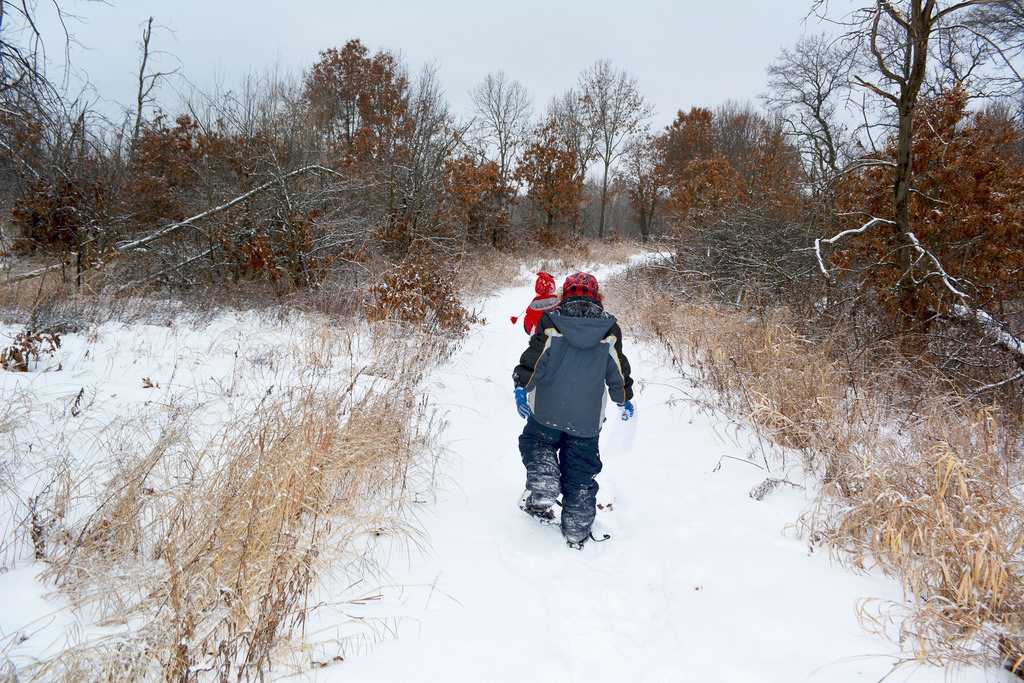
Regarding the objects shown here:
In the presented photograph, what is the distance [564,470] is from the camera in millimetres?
2975

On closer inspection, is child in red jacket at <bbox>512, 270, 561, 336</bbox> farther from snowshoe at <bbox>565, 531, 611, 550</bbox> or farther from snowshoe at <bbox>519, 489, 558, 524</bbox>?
snowshoe at <bbox>565, 531, 611, 550</bbox>

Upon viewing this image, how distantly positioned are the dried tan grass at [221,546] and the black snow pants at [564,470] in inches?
31.8

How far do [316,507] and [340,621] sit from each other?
0.60 metres

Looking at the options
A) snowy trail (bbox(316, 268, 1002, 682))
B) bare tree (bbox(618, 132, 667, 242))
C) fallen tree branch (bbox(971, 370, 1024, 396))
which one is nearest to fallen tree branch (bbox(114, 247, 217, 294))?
snowy trail (bbox(316, 268, 1002, 682))

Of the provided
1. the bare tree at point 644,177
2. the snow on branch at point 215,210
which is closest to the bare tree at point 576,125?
the bare tree at point 644,177

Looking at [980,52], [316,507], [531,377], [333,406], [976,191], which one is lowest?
[316,507]

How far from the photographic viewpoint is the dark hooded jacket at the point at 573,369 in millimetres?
2814

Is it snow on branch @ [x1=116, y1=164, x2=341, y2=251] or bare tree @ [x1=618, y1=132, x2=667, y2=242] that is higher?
bare tree @ [x1=618, y1=132, x2=667, y2=242]

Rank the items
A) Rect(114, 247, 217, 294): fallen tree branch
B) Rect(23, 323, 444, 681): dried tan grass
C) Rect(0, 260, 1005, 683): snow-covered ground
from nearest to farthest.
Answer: Rect(23, 323, 444, 681): dried tan grass → Rect(0, 260, 1005, 683): snow-covered ground → Rect(114, 247, 217, 294): fallen tree branch

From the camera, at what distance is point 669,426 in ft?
15.0

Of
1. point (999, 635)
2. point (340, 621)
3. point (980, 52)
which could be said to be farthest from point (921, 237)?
point (340, 621)

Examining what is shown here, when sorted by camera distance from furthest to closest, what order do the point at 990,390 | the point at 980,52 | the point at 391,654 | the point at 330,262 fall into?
the point at 330,262 < the point at 980,52 < the point at 990,390 < the point at 391,654

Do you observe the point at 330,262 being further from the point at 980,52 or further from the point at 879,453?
the point at 980,52

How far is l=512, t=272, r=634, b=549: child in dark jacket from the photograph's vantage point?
110 inches
